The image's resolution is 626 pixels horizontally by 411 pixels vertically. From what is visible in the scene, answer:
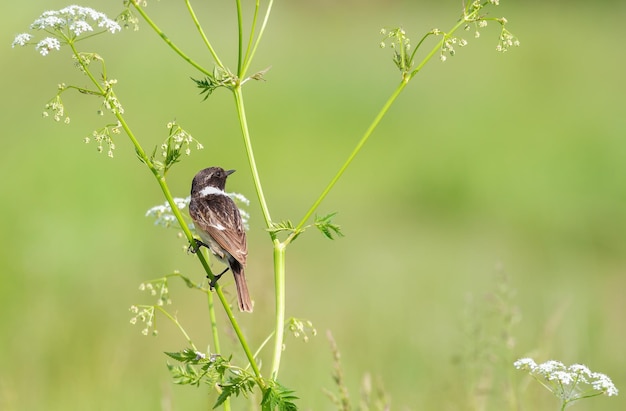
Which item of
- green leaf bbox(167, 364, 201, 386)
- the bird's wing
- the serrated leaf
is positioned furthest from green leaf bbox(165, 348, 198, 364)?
the bird's wing

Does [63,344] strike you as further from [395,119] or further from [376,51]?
[376,51]

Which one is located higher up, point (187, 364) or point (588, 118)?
point (588, 118)

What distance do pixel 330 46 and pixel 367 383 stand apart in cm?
1619

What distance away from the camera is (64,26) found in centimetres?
367

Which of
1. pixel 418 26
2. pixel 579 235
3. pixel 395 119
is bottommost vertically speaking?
→ pixel 579 235

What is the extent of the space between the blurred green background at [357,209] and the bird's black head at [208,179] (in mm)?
720

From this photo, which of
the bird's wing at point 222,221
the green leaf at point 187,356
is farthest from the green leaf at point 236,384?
the bird's wing at point 222,221

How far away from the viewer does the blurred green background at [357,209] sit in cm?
739

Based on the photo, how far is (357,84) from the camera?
1766 cm

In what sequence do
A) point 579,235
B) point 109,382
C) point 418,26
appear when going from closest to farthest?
point 109,382 < point 579,235 < point 418,26

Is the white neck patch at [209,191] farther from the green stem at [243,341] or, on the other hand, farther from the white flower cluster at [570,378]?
the white flower cluster at [570,378]

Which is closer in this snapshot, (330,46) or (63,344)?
(63,344)

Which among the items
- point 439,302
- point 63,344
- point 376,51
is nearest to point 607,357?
point 439,302

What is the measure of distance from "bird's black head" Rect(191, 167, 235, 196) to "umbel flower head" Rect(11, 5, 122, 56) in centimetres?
117
